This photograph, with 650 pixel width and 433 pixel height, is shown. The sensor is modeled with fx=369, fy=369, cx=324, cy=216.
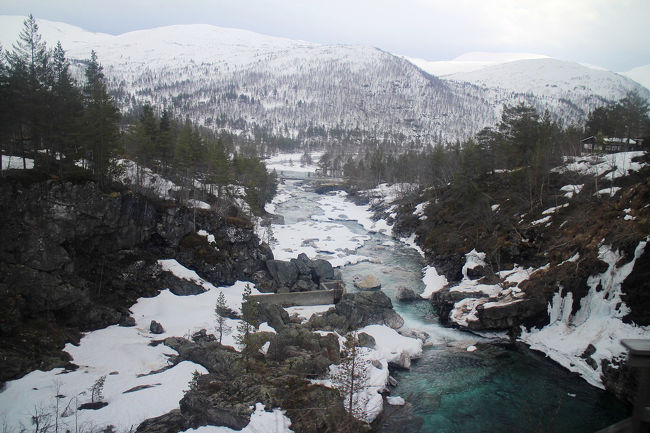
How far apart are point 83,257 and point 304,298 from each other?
19.0m

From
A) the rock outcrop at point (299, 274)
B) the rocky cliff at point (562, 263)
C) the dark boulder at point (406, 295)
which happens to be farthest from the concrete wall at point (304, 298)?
the rocky cliff at point (562, 263)

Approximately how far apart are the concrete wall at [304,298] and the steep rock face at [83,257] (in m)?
5.23

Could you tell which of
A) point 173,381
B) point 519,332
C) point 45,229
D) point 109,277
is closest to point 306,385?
point 173,381

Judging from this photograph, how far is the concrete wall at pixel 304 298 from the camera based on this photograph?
113ft

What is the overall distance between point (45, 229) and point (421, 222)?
49.3 m

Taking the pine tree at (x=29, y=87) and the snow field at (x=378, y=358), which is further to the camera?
the pine tree at (x=29, y=87)

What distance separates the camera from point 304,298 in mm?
35344

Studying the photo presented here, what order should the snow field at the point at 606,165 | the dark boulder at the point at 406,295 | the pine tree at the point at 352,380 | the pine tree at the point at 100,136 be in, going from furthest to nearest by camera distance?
the snow field at the point at 606,165
the dark boulder at the point at 406,295
the pine tree at the point at 100,136
the pine tree at the point at 352,380

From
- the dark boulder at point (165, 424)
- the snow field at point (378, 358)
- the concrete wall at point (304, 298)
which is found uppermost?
the dark boulder at point (165, 424)

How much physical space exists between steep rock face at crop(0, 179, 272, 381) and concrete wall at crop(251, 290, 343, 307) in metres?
5.23

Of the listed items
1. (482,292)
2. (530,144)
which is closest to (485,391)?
(482,292)

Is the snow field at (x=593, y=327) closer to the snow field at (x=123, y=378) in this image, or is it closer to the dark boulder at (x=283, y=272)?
the snow field at (x=123, y=378)

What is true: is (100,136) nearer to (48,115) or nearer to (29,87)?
(48,115)

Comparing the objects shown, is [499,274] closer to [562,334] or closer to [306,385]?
[562,334]
